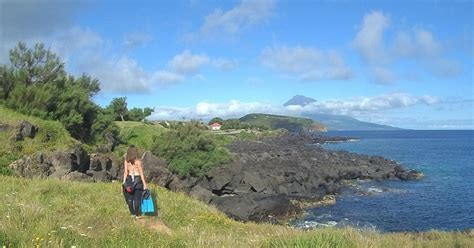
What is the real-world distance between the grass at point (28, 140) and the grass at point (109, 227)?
6118 mm

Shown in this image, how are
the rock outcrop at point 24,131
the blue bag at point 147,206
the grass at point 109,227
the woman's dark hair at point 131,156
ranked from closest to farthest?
1. the grass at point 109,227
2. the blue bag at point 147,206
3. the woman's dark hair at point 131,156
4. the rock outcrop at point 24,131

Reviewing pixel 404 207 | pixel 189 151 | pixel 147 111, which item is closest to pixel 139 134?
pixel 189 151

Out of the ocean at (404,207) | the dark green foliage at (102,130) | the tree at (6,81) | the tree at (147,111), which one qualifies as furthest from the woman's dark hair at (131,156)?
Answer: the tree at (147,111)

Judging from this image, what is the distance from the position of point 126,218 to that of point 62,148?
1391 centimetres

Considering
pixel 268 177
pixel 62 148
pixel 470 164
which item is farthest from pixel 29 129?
pixel 470 164

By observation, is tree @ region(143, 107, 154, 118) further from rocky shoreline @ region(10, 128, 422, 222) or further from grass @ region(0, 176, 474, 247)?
grass @ region(0, 176, 474, 247)

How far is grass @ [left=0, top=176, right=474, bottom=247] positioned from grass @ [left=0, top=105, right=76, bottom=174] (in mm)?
6118

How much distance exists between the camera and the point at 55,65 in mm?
30969

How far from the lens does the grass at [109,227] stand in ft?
22.4

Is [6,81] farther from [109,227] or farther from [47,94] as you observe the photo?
[109,227]

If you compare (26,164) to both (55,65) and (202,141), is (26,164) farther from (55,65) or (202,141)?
(202,141)

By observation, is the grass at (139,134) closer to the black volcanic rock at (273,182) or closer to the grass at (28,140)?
the black volcanic rock at (273,182)

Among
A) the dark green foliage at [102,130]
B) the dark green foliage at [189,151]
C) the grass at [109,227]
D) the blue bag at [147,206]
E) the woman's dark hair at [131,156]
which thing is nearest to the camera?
the grass at [109,227]

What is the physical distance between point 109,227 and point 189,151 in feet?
103
